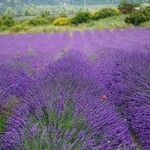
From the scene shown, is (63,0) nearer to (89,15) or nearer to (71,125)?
(89,15)

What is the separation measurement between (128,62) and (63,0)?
4562 inches

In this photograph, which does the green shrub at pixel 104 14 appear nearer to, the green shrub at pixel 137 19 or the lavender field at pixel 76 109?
the green shrub at pixel 137 19

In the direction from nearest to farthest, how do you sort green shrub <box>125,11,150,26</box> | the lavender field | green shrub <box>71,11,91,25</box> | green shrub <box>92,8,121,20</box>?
1. the lavender field
2. green shrub <box>125,11,150,26</box>
3. green shrub <box>71,11,91,25</box>
4. green shrub <box>92,8,121,20</box>

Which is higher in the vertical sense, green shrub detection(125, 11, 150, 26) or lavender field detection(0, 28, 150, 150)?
lavender field detection(0, 28, 150, 150)

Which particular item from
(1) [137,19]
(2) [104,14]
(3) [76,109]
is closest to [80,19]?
(2) [104,14]

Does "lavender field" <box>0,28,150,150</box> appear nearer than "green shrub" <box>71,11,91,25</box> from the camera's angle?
Yes

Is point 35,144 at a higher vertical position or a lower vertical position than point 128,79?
higher

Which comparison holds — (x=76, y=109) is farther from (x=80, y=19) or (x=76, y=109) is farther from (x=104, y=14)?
(x=104, y=14)

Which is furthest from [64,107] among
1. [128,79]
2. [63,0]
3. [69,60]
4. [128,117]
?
[63,0]

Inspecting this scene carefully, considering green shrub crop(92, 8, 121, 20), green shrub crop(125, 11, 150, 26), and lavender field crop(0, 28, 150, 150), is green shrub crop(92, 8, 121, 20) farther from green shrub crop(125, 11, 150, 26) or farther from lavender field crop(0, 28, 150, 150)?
lavender field crop(0, 28, 150, 150)

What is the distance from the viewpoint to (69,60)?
386 inches

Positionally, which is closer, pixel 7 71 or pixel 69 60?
pixel 7 71

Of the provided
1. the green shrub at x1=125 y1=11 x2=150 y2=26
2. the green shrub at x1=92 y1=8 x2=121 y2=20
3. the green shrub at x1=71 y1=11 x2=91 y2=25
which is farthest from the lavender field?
the green shrub at x1=92 y1=8 x2=121 y2=20

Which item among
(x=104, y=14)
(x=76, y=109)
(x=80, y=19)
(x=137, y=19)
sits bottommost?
(x=104, y=14)
